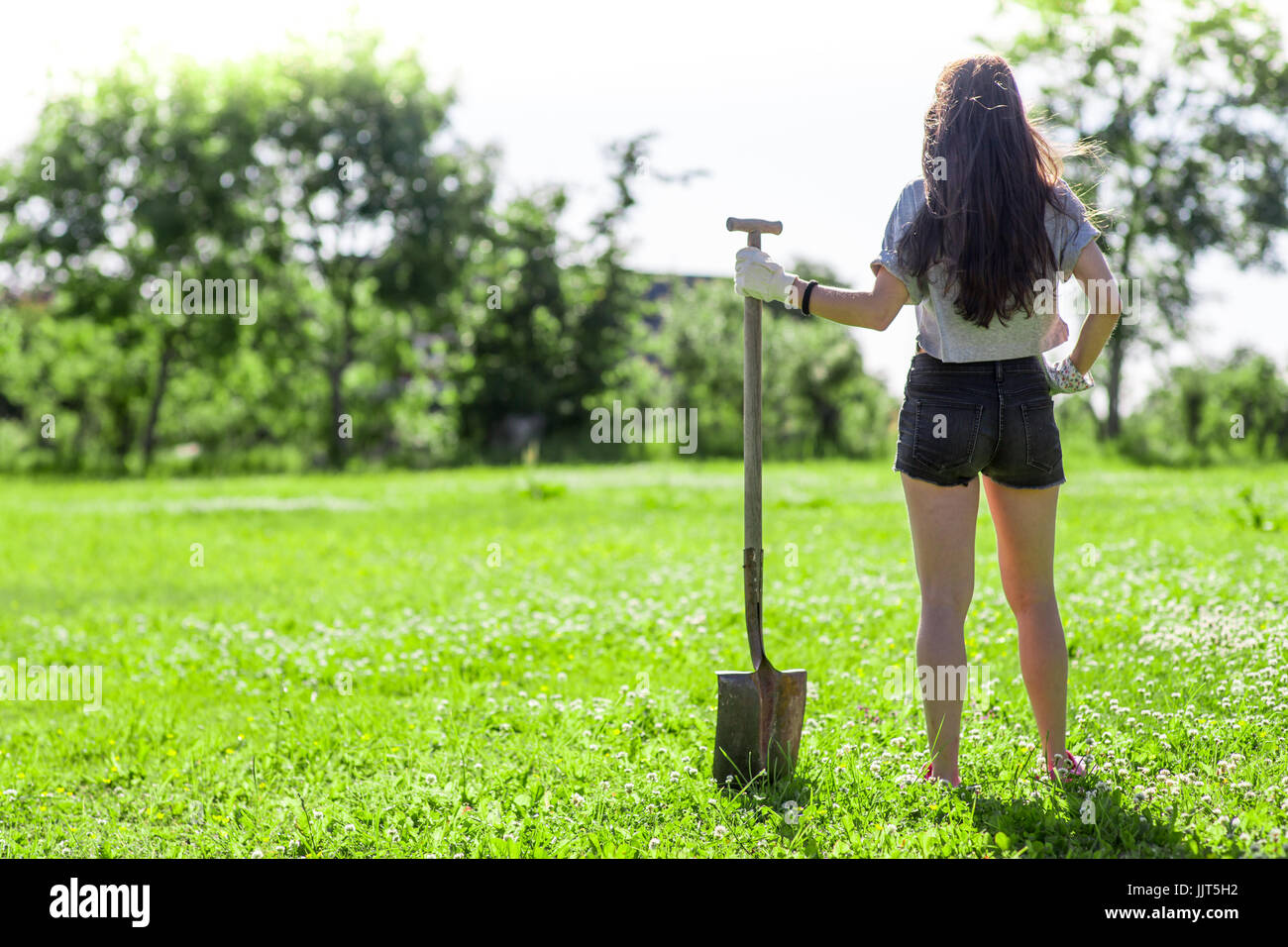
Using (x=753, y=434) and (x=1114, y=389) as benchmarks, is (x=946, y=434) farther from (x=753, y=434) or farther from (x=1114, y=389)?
(x=1114, y=389)

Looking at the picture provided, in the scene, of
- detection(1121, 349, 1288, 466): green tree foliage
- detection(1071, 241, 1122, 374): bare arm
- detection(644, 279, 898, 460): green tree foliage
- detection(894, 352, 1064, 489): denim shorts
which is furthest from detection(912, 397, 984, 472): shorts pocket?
detection(644, 279, 898, 460): green tree foliage

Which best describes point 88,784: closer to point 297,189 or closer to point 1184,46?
point 297,189

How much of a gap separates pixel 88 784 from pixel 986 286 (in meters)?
4.15

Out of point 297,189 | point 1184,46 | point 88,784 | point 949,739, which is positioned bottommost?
point 88,784

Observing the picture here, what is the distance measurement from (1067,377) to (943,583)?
797 millimetres

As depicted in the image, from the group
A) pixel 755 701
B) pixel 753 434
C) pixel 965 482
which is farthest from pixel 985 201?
pixel 755 701

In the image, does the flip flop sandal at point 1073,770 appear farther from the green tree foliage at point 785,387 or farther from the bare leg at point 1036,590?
the green tree foliage at point 785,387

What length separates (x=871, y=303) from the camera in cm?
364

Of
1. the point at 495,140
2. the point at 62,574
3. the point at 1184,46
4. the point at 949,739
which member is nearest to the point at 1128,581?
the point at 949,739

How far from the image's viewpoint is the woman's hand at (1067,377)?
3.68m

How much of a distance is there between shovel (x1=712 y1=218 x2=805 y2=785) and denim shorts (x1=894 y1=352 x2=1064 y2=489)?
0.61 metres

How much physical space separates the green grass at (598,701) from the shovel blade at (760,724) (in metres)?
0.12

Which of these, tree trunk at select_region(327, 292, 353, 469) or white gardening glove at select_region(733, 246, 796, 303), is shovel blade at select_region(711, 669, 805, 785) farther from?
tree trunk at select_region(327, 292, 353, 469)
